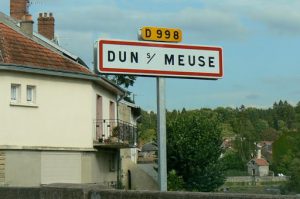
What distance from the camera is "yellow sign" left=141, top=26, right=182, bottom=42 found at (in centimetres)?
712

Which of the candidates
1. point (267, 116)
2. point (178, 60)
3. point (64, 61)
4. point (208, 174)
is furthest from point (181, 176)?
point (267, 116)

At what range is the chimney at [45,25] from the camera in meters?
38.3

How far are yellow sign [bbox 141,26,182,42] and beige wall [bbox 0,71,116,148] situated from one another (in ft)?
67.0

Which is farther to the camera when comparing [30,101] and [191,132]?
[191,132]

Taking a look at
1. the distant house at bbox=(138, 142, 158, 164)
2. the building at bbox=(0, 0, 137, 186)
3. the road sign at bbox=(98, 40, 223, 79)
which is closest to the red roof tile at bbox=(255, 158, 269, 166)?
the distant house at bbox=(138, 142, 158, 164)

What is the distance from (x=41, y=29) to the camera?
38.4m

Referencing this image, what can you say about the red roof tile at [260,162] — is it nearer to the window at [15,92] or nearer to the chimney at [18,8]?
the chimney at [18,8]

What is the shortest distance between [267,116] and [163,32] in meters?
195

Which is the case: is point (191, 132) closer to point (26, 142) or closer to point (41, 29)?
point (41, 29)

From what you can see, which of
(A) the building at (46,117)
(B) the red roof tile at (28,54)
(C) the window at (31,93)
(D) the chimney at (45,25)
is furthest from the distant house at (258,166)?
(C) the window at (31,93)

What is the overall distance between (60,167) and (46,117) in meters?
2.41

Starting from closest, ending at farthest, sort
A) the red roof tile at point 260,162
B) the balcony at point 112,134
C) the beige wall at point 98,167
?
the beige wall at point 98,167, the balcony at point 112,134, the red roof tile at point 260,162

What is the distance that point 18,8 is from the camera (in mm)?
37281

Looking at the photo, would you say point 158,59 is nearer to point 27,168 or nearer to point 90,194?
point 90,194
